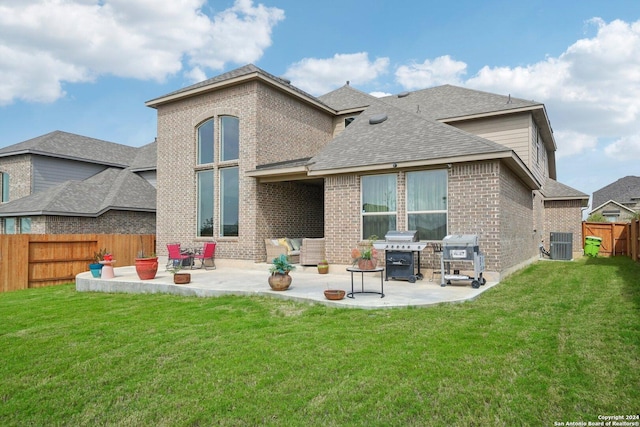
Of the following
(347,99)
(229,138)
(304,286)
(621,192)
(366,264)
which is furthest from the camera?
(621,192)

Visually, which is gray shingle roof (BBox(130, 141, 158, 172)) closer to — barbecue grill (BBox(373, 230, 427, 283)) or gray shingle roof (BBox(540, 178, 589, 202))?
barbecue grill (BBox(373, 230, 427, 283))

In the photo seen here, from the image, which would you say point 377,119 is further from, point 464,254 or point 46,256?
point 46,256

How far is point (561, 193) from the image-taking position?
19.3 m

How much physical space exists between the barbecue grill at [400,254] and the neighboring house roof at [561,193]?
39.5 feet

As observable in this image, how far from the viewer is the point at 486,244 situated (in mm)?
9414

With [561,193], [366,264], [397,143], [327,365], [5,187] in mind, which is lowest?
[327,365]

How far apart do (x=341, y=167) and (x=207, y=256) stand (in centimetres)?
532

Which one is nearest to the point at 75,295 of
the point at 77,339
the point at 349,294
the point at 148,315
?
the point at 148,315

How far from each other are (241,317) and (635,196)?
46999 millimetres

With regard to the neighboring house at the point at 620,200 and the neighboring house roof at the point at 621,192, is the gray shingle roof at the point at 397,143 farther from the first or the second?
the neighboring house roof at the point at 621,192

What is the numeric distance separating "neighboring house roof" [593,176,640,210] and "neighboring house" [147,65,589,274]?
28542mm

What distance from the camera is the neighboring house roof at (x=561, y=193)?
18.5 meters

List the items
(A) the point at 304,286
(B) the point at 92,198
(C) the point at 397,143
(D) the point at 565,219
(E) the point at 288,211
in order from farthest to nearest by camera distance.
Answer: (D) the point at 565,219, (B) the point at 92,198, (E) the point at 288,211, (C) the point at 397,143, (A) the point at 304,286

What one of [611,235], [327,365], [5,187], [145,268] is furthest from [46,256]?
[611,235]
